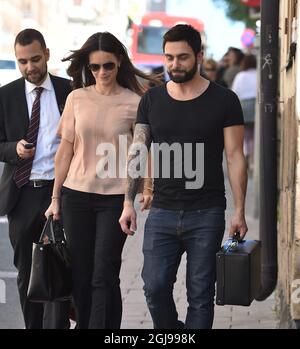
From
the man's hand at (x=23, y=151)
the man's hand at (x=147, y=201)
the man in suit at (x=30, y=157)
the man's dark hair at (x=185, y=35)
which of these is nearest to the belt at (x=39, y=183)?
the man in suit at (x=30, y=157)

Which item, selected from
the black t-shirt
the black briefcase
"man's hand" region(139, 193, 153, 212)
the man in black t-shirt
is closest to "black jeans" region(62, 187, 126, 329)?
"man's hand" region(139, 193, 153, 212)

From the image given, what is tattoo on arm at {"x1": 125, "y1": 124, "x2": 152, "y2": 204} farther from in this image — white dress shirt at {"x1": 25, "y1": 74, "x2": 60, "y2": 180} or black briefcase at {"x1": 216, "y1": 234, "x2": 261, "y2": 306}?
white dress shirt at {"x1": 25, "y1": 74, "x2": 60, "y2": 180}

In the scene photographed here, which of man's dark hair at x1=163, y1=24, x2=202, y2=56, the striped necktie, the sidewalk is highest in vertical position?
man's dark hair at x1=163, y1=24, x2=202, y2=56

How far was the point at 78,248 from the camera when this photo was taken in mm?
6477

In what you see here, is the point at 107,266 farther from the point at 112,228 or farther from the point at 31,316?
the point at 31,316

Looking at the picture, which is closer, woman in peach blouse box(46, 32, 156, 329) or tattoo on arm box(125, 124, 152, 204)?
tattoo on arm box(125, 124, 152, 204)

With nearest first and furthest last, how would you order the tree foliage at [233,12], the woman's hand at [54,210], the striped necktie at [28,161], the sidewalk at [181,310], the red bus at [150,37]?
the woman's hand at [54,210] → the striped necktie at [28,161] → the sidewalk at [181,310] → the red bus at [150,37] → the tree foliage at [233,12]

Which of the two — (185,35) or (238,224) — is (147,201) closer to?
(238,224)

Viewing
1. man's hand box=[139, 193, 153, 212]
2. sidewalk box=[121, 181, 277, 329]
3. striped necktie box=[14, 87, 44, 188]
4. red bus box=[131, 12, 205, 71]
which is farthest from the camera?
red bus box=[131, 12, 205, 71]

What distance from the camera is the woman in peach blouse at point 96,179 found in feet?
21.1

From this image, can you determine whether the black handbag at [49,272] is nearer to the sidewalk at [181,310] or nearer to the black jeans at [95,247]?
the black jeans at [95,247]

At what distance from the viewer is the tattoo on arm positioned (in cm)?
605

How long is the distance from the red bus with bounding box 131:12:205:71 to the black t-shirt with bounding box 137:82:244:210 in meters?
39.1
